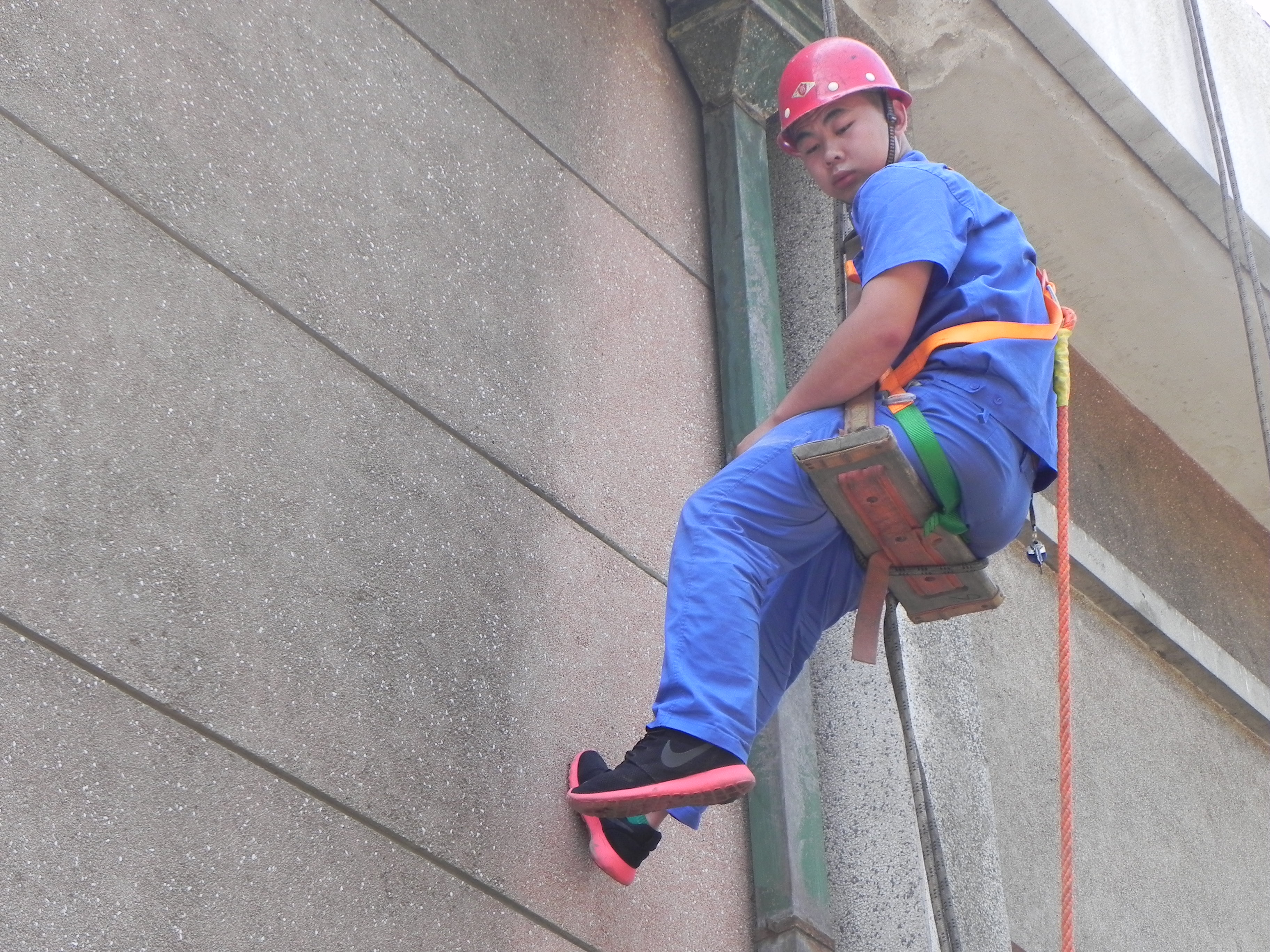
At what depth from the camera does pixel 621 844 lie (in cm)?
386

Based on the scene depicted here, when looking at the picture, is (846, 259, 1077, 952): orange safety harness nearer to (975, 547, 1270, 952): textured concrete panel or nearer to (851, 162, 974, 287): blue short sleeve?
(851, 162, 974, 287): blue short sleeve

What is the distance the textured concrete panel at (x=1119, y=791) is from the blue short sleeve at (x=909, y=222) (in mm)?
2475

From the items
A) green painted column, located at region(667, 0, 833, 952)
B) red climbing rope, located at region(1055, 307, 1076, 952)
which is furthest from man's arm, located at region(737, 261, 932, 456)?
green painted column, located at region(667, 0, 833, 952)

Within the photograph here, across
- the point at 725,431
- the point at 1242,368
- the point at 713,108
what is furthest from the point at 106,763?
the point at 1242,368

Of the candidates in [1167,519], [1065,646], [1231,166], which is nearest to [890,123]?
[1065,646]

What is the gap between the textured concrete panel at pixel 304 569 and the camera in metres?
3.28

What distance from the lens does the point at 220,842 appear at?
3.21m

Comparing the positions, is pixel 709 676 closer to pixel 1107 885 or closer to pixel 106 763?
pixel 106 763

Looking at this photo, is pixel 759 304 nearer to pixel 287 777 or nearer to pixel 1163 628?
pixel 287 777

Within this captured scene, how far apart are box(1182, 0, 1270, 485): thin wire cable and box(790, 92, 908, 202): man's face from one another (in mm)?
1894

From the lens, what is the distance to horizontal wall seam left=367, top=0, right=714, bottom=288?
4555 mm

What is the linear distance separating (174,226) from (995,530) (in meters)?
1.72

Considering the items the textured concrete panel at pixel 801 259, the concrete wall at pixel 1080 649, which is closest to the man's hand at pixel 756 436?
the concrete wall at pixel 1080 649

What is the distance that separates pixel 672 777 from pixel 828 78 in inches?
64.3
